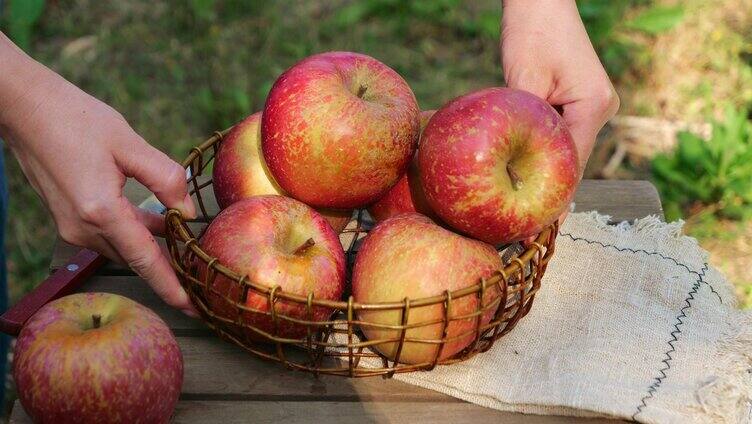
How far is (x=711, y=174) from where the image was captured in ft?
9.55

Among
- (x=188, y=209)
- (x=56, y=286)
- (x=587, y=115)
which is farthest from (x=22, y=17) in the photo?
(x=587, y=115)

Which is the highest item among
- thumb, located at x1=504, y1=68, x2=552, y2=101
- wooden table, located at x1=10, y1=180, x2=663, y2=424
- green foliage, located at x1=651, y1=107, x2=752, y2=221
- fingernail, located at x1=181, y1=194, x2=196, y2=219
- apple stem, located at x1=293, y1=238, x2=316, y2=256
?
thumb, located at x1=504, y1=68, x2=552, y2=101

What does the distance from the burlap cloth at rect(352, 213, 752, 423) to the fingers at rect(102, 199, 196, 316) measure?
417 millimetres

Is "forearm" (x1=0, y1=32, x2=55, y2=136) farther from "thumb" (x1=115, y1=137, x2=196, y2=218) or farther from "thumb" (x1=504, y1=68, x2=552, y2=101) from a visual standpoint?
"thumb" (x1=504, y1=68, x2=552, y2=101)

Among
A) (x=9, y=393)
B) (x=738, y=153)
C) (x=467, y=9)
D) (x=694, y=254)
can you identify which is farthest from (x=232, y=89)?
(x=694, y=254)

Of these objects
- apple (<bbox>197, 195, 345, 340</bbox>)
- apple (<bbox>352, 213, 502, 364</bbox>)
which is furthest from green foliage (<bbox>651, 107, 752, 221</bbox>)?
apple (<bbox>197, 195, 345, 340</bbox>)

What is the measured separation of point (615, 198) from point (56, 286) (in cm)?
124

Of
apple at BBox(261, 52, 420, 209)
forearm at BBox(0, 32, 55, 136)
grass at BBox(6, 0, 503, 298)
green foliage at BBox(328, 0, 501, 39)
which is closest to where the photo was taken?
forearm at BBox(0, 32, 55, 136)

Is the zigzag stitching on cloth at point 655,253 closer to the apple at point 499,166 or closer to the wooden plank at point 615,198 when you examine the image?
the wooden plank at point 615,198

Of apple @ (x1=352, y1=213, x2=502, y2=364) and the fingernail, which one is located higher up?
the fingernail

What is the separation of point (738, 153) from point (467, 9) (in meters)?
1.50

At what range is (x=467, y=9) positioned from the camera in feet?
12.8

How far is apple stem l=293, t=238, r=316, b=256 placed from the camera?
1.31 meters

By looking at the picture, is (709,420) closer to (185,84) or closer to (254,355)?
(254,355)
